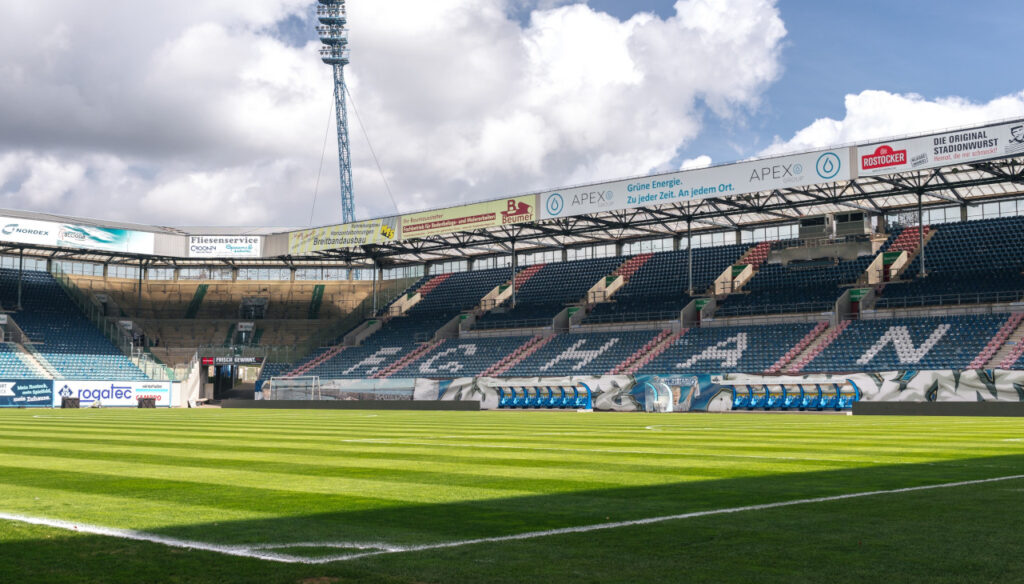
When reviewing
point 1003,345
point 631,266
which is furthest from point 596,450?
point 631,266

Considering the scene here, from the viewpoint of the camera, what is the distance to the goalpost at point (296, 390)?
55719 millimetres

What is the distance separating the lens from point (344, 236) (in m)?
64.6

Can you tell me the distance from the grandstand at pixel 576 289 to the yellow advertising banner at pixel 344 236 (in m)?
0.17

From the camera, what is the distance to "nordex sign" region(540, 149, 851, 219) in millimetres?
46312

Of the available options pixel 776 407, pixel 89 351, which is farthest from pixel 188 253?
pixel 776 407

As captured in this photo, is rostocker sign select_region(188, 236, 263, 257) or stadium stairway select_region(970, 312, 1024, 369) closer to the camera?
A: stadium stairway select_region(970, 312, 1024, 369)

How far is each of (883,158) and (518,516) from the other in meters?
41.5

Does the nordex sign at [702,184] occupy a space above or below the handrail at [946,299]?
above

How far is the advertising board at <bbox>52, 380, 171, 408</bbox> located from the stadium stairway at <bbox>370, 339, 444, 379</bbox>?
14.8 metres

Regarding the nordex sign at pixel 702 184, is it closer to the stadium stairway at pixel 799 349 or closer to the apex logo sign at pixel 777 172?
the apex logo sign at pixel 777 172

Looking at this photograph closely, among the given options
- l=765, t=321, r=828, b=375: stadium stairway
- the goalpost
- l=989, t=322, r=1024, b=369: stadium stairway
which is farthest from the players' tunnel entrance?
l=989, t=322, r=1024, b=369: stadium stairway

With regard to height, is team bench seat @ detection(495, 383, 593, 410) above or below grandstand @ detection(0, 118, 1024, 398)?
below

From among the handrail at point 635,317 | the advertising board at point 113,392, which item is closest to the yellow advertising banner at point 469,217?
the handrail at point 635,317

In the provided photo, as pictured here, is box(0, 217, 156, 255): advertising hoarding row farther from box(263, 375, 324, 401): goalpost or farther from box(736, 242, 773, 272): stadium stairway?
box(736, 242, 773, 272): stadium stairway
